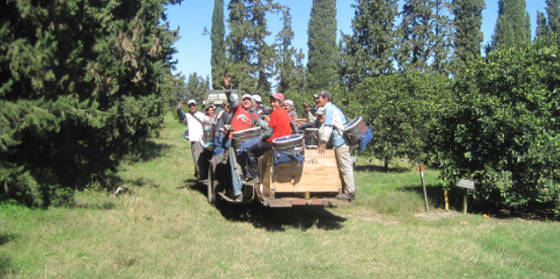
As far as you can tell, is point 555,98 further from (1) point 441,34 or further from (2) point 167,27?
(1) point 441,34

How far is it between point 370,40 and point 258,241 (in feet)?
105

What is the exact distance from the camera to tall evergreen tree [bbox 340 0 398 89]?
36938mm

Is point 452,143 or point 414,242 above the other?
point 452,143

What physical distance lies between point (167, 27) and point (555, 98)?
12492mm

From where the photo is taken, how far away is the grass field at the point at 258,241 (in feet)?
20.3

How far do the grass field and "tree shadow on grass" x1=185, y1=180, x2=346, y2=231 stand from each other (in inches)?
0.8

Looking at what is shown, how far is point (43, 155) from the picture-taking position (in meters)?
8.77

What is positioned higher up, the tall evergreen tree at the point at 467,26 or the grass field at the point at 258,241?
the tall evergreen tree at the point at 467,26

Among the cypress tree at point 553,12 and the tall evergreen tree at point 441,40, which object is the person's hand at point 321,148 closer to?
the tall evergreen tree at point 441,40

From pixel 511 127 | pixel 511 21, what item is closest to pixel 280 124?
pixel 511 127

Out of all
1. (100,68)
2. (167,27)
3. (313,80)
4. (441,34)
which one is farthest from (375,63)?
(100,68)

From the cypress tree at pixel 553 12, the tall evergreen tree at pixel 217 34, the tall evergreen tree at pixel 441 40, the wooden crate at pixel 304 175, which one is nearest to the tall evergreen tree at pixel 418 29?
the tall evergreen tree at pixel 441 40

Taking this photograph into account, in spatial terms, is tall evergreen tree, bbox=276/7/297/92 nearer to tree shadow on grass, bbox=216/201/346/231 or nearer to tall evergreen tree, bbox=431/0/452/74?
tall evergreen tree, bbox=431/0/452/74

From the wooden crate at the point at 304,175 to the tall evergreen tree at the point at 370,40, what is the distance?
1190 inches
